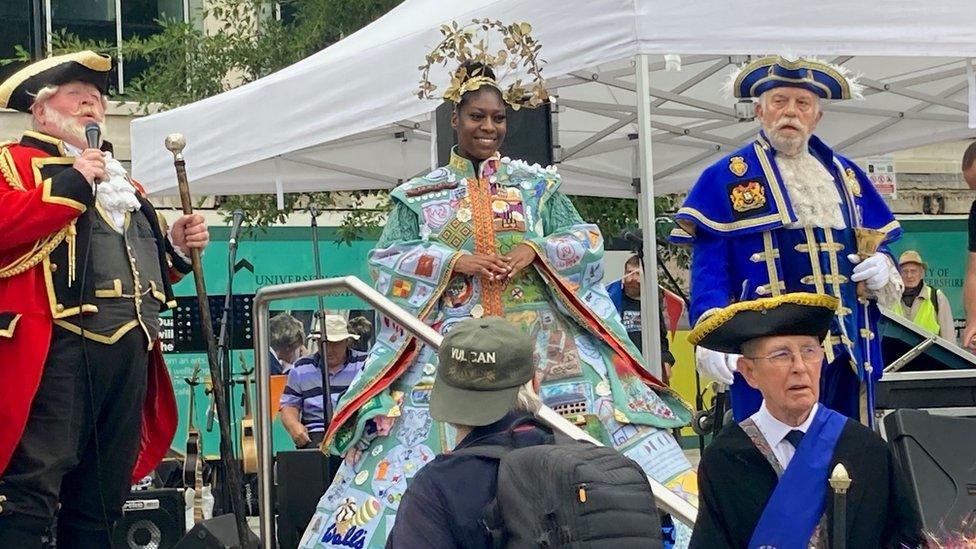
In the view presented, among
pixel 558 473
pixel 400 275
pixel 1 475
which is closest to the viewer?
pixel 558 473

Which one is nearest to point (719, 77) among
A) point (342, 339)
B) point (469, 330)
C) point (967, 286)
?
point (342, 339)

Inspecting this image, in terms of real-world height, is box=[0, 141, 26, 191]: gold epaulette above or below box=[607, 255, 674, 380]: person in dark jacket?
above

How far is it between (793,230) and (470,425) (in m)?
2.16

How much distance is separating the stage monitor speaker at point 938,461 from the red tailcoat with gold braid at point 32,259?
2742mm

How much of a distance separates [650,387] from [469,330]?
2.26m

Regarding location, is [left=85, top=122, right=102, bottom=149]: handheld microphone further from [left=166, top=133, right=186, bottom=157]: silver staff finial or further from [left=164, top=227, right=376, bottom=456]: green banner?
[left=164, top=227, right=376, bottom=456]: green banner

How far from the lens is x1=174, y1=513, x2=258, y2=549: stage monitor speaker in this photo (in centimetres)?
579

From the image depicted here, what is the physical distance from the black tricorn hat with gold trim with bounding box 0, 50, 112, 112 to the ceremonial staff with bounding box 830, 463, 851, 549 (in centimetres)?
312

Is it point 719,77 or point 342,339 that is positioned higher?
point 719,77

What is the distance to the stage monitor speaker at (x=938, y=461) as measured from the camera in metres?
3.36

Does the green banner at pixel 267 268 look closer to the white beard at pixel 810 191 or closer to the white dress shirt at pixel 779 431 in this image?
the white beard at pixel 810 191

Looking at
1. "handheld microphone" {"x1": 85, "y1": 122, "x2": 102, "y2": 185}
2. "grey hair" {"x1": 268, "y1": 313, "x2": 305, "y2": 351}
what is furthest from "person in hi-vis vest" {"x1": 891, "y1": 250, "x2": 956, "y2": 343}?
"handheld microphone" {"x1": 85, "y1": 122, "x2": 102, "y2": 185}

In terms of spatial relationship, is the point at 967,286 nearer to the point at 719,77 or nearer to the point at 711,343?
the point at 711,343

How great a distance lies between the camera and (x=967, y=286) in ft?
21.0
